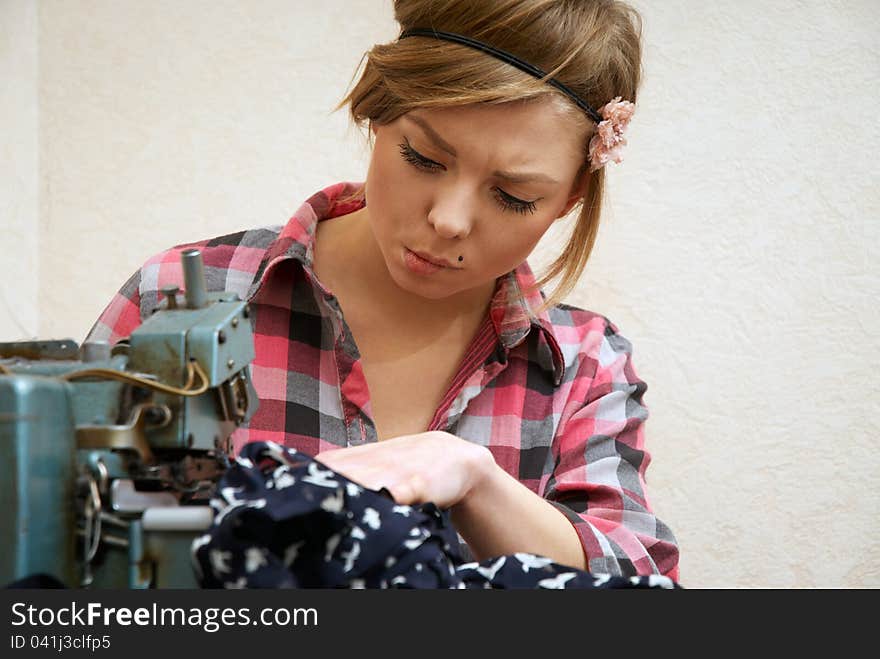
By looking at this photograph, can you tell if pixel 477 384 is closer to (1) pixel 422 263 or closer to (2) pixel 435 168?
(1) pixel 422 263

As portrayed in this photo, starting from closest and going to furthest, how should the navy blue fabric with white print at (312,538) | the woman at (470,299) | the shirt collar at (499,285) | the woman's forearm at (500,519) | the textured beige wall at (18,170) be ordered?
the navy blue fabric with white print at (312,538), the woman's forearm at (500,519), the woman at (470,299), the shirt collar at (499,285), the textured beige wall at (18,170)

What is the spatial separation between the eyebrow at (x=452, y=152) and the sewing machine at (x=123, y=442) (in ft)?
1.05

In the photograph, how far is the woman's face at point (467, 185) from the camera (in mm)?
1009

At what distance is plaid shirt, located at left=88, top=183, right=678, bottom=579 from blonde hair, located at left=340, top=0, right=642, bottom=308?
249mm

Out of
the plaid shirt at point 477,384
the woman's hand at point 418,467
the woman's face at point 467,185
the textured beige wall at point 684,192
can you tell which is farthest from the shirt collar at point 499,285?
the textured beige wall at point 684,192

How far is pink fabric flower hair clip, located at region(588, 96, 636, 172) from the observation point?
111 centimetres

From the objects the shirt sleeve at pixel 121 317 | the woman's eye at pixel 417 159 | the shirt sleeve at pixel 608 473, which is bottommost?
the shirt sleeve at pixel 608 473

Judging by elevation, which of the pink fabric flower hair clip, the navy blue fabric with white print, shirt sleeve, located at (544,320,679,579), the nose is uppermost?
the pink fabric flower hair clip

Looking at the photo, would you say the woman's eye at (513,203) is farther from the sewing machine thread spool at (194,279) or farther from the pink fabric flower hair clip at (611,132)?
the sewing machine thread spool at (194,279)

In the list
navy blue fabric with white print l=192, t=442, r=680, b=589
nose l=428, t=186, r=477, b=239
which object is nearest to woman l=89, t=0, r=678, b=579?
nose l=428, t=186, r=477, b=239

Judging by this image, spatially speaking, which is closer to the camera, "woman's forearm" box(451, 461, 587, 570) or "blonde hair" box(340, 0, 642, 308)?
"woman's forearm" box(451, 461, 587, 570)

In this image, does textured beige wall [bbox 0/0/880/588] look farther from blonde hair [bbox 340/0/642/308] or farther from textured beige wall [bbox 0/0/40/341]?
blonde hair [bbox 340/0/642/308]

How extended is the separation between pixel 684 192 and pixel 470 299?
0.74 metres

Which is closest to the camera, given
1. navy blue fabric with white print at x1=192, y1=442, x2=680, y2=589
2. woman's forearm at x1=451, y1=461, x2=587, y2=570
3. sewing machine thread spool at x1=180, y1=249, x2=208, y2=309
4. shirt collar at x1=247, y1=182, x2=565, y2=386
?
navy blue fabric with white print at x1=192, y1=442, x2=680, y2=589
